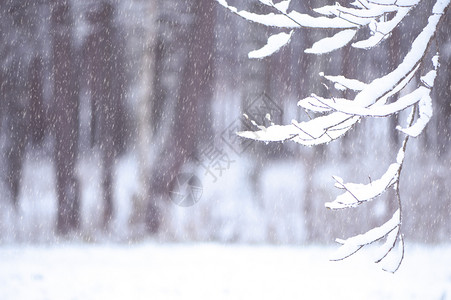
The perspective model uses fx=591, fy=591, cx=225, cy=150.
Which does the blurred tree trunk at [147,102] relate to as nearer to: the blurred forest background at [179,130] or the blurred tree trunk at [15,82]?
the blurred forest background at [179,130]

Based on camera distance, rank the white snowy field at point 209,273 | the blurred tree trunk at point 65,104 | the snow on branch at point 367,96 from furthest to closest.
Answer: the blurred tree trunk at point 65,104, the white snowy field at point 209,273, the snow on branch at point 367,96

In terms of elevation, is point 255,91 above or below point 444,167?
above

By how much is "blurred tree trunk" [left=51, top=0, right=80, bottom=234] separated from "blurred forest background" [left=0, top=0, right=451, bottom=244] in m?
0.01

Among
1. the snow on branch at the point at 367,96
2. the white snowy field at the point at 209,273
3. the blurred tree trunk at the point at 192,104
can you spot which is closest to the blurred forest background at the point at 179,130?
the blurred tree trunk at the point at 192,104

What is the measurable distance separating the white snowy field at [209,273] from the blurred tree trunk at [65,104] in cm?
70

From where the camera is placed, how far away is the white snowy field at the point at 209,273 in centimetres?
598

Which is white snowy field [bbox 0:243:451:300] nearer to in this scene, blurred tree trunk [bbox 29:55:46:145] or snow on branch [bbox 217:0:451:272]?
blurred tree trunk [bbox 29:55:46:145]

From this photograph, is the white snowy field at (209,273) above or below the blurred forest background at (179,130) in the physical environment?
below

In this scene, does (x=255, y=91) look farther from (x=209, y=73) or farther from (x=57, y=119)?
(x=57, y=119)

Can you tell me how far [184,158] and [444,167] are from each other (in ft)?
9.11

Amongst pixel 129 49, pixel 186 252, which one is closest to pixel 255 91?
pixel 129 49

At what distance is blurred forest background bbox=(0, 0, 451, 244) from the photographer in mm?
6230

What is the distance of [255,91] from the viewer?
623cm

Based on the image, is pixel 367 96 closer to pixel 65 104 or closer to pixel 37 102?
pixel 65 104
